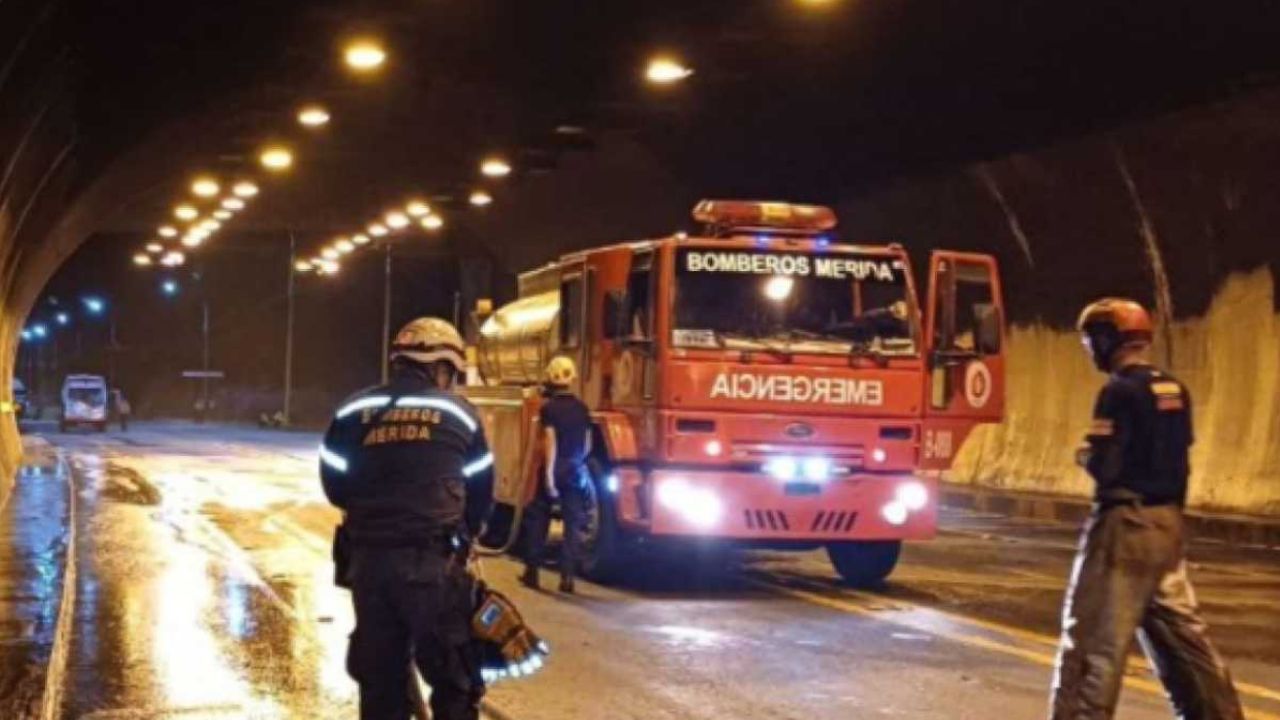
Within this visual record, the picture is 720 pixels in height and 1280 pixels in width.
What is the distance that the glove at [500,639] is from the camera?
6289 millimetres

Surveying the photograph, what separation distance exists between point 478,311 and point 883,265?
707 centimetres

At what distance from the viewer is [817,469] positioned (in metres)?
13.6

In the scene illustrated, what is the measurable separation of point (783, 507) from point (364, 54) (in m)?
6.17

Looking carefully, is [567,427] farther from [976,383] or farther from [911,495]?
[976,383]

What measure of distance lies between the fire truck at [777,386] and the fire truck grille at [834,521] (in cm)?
2

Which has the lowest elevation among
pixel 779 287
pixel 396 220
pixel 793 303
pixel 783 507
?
pixel 783 507

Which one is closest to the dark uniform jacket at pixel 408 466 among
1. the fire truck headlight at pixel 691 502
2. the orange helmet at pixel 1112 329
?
the orange helmet at pixel 1112 329

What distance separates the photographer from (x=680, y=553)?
1684 cm

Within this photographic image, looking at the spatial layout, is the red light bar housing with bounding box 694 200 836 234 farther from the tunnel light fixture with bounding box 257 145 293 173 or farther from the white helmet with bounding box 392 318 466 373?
the tunnel light fixture with bounding box 257 145 293 173

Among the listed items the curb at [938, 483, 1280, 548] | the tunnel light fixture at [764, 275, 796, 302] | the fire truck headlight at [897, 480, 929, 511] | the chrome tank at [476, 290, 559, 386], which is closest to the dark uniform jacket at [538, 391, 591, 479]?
the tunnel light fixture at [764, 275, 796, 302]

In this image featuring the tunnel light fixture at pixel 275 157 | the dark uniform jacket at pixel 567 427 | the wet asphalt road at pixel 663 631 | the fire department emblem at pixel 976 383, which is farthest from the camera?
the tunnel light fixture at pixel 275 157

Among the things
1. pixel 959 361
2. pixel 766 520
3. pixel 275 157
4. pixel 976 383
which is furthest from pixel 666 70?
pixel 275 157

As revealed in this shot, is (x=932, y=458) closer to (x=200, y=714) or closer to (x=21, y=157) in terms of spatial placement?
(x=200, y=714)

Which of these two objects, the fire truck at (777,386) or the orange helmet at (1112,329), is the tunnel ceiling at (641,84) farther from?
the orange helmet at (1112,329)
